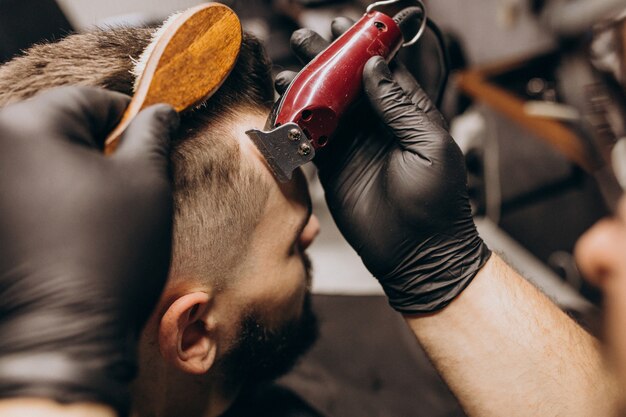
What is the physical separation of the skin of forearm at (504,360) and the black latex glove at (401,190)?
5 centimetres

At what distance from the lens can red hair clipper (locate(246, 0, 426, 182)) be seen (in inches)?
34.6

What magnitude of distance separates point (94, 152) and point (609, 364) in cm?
112

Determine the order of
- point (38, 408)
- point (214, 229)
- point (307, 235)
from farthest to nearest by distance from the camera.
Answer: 1. point (307, 235)
2. point (214, 229)
3. point (38, 408)

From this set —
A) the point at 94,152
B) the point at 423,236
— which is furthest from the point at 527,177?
the point at 94,152

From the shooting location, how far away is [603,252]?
77 cm

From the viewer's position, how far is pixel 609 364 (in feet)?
3.62

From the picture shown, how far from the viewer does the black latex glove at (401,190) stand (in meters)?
0.98

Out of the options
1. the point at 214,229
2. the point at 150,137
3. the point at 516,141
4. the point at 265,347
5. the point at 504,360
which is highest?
the point at 150,137

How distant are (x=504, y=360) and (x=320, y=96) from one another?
679mm

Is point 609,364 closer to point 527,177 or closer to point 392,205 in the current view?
point 392,205

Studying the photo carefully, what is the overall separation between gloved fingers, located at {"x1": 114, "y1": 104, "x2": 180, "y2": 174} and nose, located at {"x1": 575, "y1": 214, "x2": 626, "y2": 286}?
2.19ft

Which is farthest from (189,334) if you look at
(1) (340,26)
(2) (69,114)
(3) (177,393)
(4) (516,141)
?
(4) (516,141)

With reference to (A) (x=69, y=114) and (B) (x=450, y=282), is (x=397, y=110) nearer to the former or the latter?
(B) (x=450, y=282)

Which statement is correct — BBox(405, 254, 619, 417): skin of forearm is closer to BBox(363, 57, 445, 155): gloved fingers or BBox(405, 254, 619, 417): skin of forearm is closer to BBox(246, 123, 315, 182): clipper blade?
BBox(363, 57, 445, 155): gloved fingers
